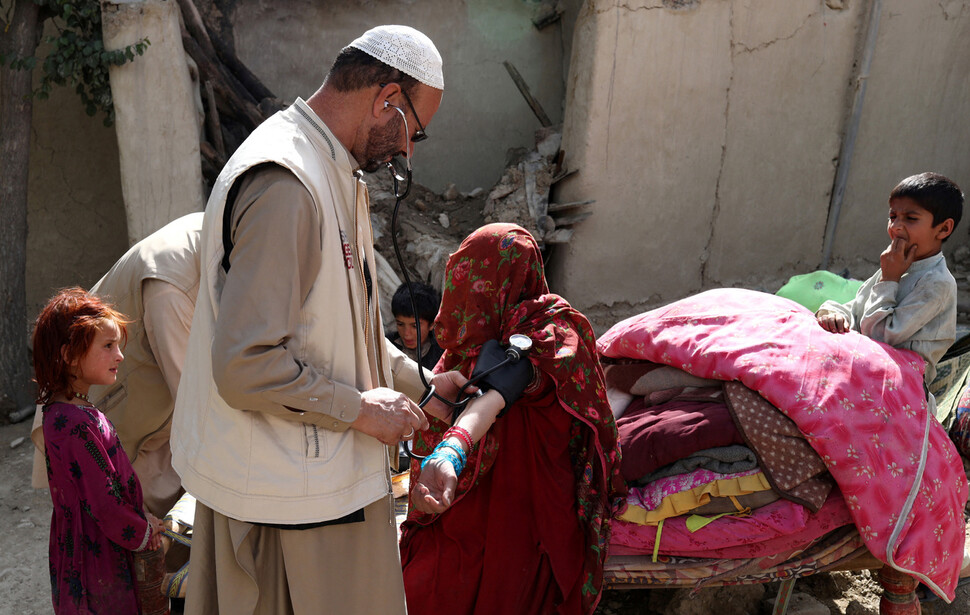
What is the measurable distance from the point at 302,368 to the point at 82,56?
3.84 m

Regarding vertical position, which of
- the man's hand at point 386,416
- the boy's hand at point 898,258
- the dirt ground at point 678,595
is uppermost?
the boy's hand at point 898,258

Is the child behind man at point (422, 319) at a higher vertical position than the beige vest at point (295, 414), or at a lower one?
lower

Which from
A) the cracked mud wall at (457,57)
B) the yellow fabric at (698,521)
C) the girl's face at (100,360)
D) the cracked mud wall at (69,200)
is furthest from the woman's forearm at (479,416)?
the cracked mud wall at (69,200)

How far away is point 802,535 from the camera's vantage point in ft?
8.86

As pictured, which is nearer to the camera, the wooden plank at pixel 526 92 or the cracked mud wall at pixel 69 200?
the cracked mud wall at pixel 69 200

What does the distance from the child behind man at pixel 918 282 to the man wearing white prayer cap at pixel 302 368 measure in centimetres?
187

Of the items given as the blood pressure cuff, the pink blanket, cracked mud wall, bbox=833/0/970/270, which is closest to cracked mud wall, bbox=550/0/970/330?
cracked mud wall, bbox=833/0/970/270

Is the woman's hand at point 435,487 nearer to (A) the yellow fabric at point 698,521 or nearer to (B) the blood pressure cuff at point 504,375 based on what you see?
(B) the blood pressure cuff at point 504,375

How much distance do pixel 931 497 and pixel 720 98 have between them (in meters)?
3.46

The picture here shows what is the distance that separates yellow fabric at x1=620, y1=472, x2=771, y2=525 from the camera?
2.70 meters

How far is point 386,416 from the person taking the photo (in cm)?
177

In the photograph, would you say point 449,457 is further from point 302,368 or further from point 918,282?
point 918,282

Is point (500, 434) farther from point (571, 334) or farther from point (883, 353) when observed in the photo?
point (883, 353)

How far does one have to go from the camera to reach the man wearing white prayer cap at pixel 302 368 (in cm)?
163
